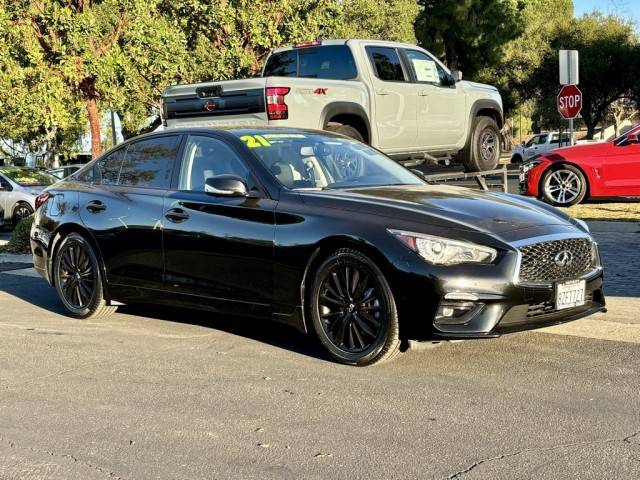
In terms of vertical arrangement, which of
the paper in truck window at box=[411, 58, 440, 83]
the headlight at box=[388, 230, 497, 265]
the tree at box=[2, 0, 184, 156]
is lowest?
the headlight at box=[388, 230, 497, 265]

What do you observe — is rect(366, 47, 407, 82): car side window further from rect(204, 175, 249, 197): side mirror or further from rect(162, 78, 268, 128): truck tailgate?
rect(204, 175, 249, 197): side mirror

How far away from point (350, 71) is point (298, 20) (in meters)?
12.5

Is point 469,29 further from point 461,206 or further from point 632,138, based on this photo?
point 461,206

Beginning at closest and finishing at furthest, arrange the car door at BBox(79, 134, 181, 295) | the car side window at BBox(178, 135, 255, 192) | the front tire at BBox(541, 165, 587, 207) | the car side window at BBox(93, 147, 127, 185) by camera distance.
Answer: the car side window at BBox(178, 135, 255, 192) < the car door at BBox(79, 134, 181, 295) < the car side window at BBox(93, 147, 127, 185) < the front tire at BBox(541, 165, 587, 207)

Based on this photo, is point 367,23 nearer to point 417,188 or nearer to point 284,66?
point 284,66

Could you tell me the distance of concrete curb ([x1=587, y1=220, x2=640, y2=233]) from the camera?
436 inches

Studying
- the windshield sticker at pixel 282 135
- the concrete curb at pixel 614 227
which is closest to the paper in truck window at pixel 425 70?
the concrete curb at pixel 614 227

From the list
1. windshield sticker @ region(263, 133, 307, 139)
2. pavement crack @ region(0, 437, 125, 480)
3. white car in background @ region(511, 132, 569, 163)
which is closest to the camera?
pavement crack @ region(0, 437, 125, 480)

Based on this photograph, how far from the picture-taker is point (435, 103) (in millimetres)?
11711

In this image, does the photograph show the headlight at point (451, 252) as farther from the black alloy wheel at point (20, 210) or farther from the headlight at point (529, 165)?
the black alloy wheel at point (20, 210)

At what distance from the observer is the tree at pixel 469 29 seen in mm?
39500

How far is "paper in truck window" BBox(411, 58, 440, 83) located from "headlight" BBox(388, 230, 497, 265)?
7.07 meters

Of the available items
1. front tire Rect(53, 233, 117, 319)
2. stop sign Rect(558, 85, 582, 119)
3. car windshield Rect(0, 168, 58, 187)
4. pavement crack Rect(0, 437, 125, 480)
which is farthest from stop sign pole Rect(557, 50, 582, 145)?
pavement crack Rect(0, 437, 125, 480)

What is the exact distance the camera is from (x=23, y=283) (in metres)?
9.65
